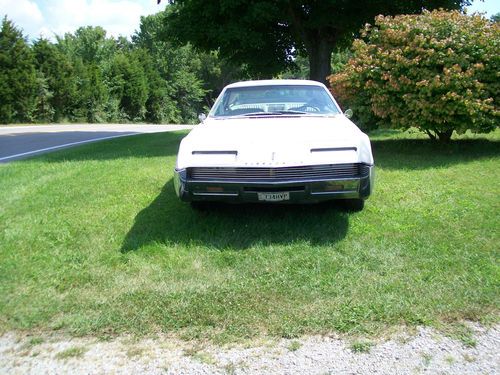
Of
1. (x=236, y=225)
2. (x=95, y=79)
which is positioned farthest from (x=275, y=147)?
(x=95, y=79)

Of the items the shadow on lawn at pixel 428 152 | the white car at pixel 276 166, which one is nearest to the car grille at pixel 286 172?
the white car at pixel 276 166

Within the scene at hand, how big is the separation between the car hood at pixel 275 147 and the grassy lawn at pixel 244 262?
2.51 ft

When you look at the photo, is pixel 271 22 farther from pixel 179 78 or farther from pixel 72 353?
pixel 179 78

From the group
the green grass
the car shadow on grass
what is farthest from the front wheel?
the green grass

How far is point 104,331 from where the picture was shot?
9.85ft

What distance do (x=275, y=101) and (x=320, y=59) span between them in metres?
10.5

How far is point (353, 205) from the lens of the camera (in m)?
4.93

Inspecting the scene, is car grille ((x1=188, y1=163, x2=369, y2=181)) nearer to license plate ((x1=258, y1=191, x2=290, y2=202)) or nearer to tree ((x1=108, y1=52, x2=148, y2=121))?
license plate ((x1=258, y1=191, x2=290, y2=202))

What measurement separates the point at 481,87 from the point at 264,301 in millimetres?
6509

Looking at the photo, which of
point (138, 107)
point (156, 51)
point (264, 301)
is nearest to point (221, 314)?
point (264, 301)

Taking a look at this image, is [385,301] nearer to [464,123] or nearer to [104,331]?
[104,331]

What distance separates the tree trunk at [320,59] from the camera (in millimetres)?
15508

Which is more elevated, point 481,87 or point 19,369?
point 481,87

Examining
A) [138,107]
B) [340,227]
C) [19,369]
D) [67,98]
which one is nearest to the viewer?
[19,369]
